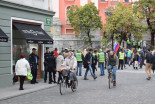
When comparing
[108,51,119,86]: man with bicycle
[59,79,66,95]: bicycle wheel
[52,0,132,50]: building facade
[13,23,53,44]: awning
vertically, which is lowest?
[59,79,66,95]: bicycle wheel

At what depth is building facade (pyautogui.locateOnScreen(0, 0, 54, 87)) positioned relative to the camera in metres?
15.4

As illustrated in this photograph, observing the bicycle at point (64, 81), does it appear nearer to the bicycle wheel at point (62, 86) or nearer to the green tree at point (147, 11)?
the bicycle wheel at point (62, 86)

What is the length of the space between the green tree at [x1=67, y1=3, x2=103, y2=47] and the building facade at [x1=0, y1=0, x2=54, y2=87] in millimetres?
23351

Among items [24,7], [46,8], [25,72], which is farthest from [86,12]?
[25,72]

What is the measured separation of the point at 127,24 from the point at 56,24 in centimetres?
1072

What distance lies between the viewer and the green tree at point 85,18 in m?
42.9

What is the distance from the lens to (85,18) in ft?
140

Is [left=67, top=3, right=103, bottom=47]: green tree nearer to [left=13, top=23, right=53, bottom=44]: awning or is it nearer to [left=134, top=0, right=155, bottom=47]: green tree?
[left=134, top=0, right=155, bottom=47]: green tree

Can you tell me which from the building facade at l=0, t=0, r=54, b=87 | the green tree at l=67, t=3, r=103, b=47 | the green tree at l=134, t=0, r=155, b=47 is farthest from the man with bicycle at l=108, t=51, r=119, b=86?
the green tree at l=134, t=0, r=155, b=47

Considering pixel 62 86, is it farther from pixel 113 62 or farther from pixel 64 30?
pixel 64 30

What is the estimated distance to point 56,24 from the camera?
45875 millimetres

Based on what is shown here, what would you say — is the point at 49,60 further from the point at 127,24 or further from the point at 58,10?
the point at 58,10

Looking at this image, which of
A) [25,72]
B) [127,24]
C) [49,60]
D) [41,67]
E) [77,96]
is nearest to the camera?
[77,96]

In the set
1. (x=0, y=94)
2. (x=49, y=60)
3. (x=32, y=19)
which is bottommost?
(x=0, y=94)
